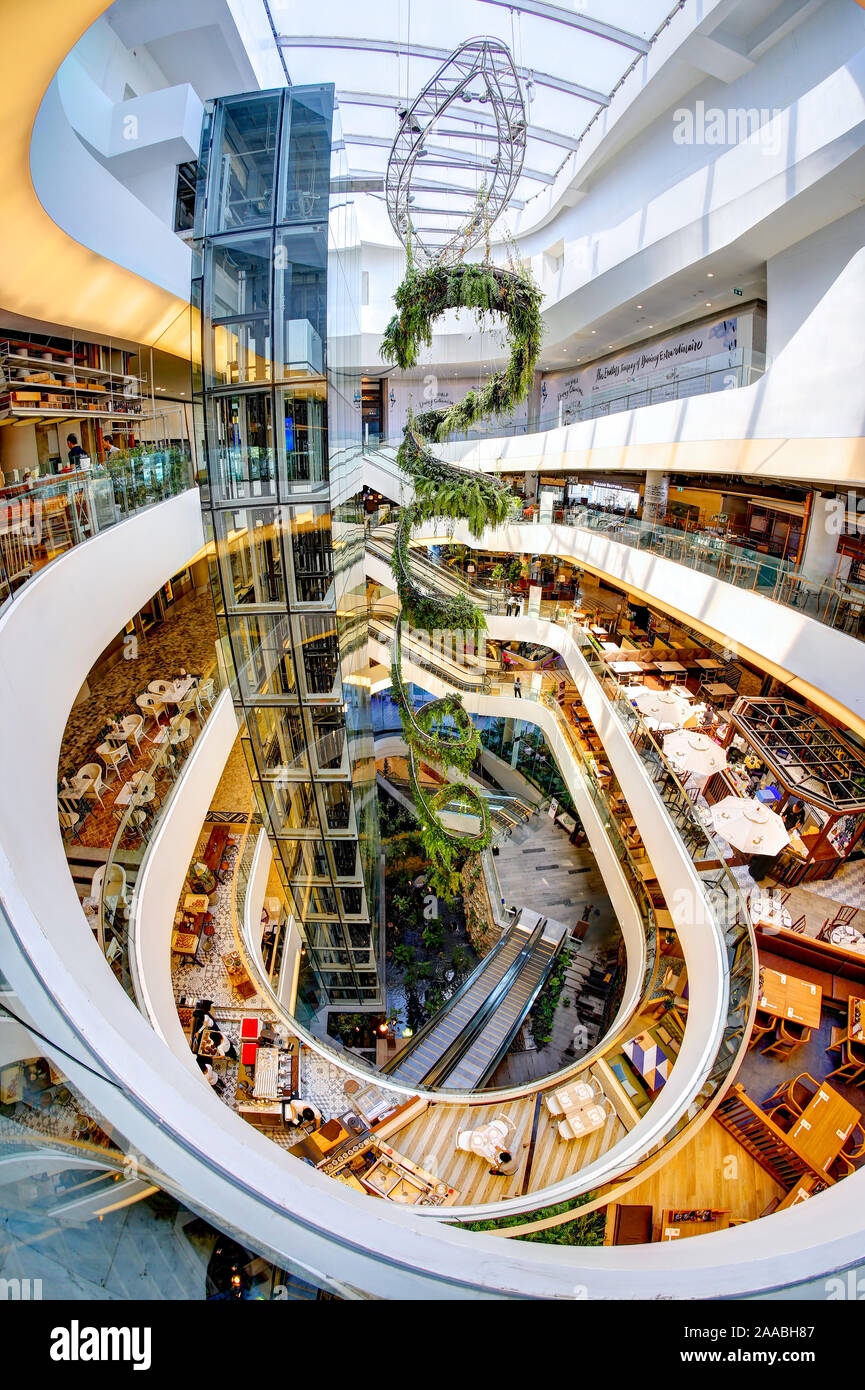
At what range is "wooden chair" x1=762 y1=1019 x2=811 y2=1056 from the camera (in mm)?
6234

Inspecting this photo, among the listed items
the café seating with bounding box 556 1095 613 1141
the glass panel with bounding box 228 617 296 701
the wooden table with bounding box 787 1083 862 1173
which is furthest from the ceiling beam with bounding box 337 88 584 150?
the café seating with bounding box 556 1095 613 1141

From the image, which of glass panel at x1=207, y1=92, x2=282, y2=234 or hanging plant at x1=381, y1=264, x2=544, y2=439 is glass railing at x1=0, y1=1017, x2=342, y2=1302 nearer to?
glass panel at x1=207, y1=92, x2=282, y2=234

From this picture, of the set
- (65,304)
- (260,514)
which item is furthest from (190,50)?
(260,514)

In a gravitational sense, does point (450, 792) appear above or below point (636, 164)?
below

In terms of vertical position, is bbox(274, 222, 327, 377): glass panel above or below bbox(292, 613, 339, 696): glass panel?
above

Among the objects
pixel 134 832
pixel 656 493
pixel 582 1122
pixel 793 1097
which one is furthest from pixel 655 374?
pixel 582 1122

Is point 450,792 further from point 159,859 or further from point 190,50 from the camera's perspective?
point 190,50

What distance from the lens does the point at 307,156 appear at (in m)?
5.97

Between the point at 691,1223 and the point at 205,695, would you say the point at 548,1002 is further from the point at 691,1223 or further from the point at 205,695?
the point at 205,695

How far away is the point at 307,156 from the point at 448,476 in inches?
149

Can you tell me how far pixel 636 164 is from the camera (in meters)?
14.5

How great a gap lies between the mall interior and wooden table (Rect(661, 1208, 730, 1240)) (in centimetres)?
4

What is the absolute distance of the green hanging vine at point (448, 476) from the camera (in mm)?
8211
